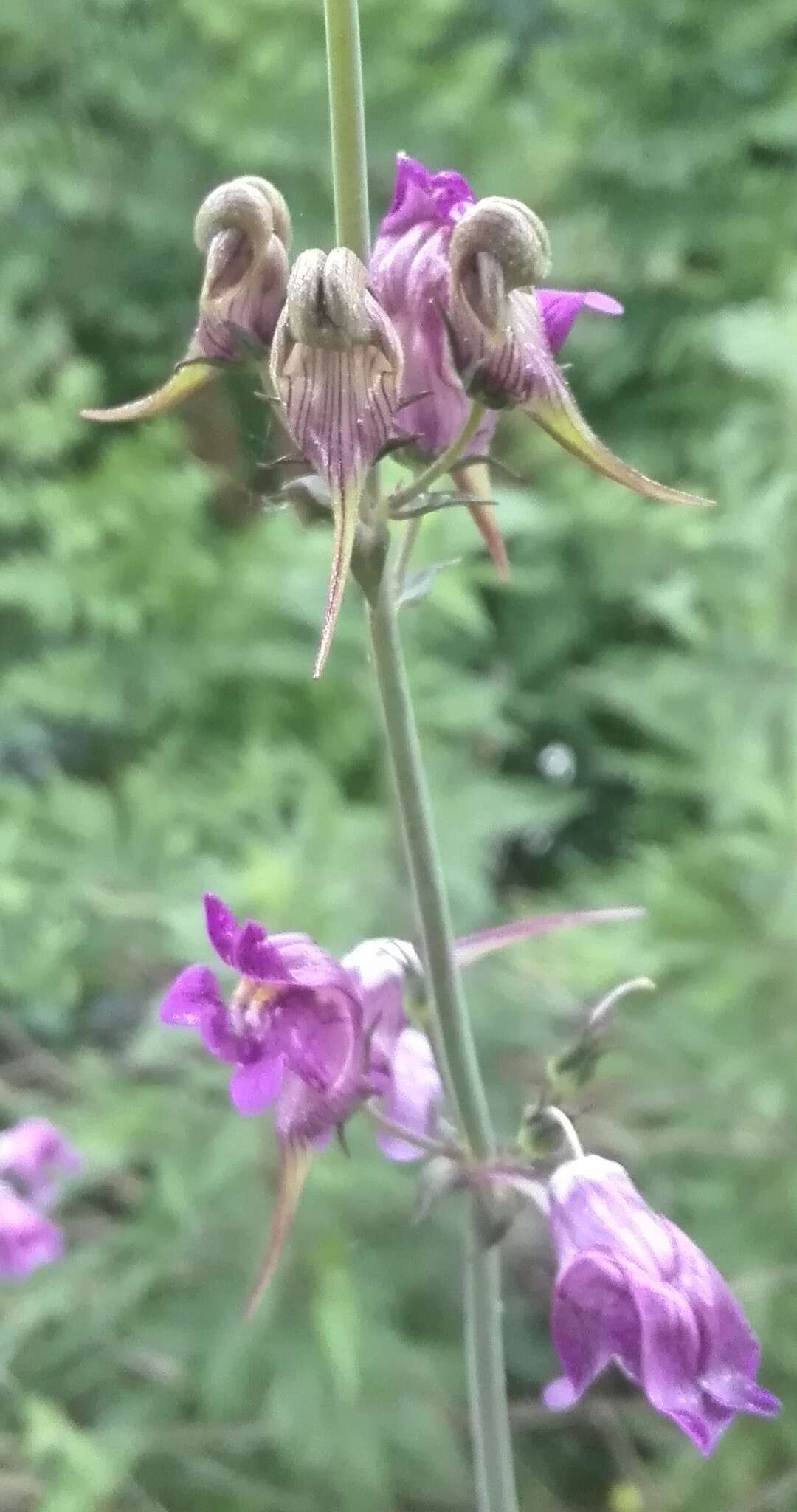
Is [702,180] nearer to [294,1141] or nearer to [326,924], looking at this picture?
[326,924]

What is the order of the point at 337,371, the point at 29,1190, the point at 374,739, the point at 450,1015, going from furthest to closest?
the point at 374,739 → the point at 29,1190 → the point at 450,1015 → the point at 337,371

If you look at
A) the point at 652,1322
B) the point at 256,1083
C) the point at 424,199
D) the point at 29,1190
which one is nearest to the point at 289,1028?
the point at 256,1083

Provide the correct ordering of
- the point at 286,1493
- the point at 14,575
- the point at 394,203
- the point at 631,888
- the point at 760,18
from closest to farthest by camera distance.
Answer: the point at 394,203
the point at 286,1493
the point at 631,888
the point at 14,575
the point at 760,18

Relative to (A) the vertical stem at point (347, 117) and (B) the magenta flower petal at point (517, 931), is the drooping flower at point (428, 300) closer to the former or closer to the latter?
(A) the vertical stem at point (347, 117)

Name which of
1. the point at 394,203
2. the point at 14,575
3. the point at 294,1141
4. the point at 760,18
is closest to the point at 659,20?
Result: the point at 760,18

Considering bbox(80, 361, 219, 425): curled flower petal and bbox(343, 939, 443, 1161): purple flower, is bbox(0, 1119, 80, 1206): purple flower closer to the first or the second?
bbox(343, 939, 443, 1161): purple flower

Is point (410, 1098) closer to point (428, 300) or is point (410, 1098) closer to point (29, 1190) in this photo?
point (428, 300)

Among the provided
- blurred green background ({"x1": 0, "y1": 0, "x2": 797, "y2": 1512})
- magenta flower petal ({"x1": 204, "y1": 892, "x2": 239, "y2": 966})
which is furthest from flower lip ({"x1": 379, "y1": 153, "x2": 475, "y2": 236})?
blurred green background ({"x1": 0, "y1": 0, "x2": 797, "y2": 1512})
